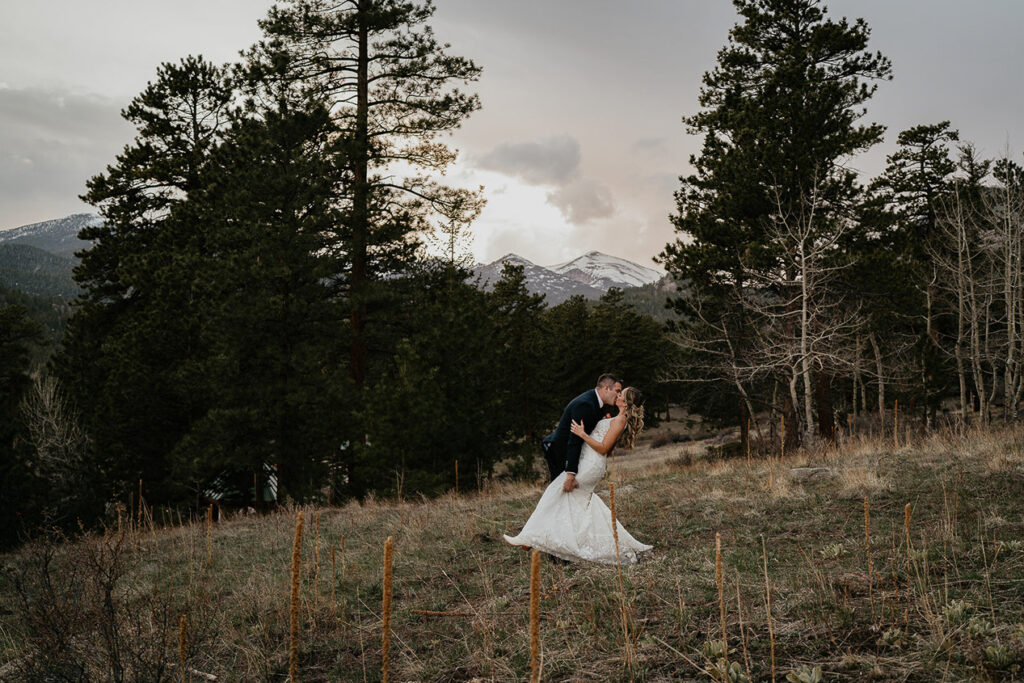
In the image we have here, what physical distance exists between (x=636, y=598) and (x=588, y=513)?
58.1 inches

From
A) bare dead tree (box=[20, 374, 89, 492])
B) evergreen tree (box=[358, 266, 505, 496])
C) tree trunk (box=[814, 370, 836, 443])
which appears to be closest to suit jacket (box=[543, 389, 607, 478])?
evergreen tree (box=[358, 266, 505, 496])

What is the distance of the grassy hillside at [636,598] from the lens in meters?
3.14

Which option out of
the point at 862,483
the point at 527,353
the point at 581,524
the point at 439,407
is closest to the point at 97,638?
the point at 581,524

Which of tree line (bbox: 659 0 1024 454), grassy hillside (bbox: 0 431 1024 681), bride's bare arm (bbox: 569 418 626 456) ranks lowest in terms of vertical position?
grassy hillside (bbox: 0 431 1024 681)

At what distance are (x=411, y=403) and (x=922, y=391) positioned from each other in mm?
22420

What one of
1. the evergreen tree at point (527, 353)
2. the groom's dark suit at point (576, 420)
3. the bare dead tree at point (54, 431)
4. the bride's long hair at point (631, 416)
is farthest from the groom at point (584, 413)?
the evergreen tree at point (527, 353)

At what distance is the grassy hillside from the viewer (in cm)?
314

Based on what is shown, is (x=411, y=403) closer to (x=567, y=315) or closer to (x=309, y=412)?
(x=309, y=412)

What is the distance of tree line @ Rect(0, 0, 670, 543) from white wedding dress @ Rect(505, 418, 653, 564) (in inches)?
287

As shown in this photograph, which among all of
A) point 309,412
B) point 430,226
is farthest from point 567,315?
point 309,412

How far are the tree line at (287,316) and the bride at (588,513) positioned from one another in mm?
7285

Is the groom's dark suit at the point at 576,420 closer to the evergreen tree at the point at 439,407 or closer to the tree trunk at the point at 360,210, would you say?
the evergreen tree at the point at 439,407

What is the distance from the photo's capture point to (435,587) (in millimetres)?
5250

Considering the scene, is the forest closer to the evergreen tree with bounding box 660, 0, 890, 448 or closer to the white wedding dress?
the evergreen tree with bounding box 660, 0, 890, 448
